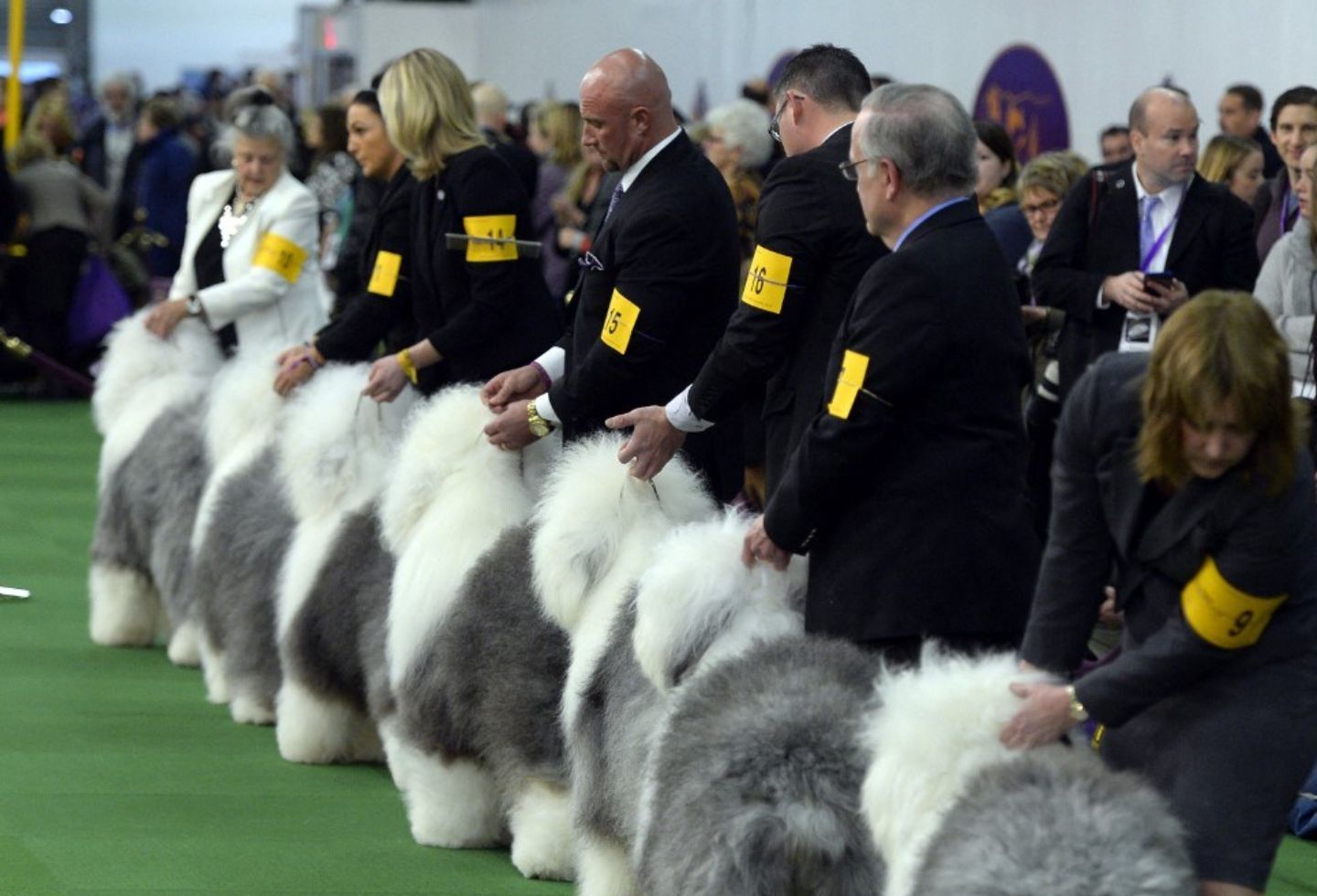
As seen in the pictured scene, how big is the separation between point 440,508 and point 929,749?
1.84m

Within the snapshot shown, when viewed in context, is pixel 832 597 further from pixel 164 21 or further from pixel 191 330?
pixel 164 21

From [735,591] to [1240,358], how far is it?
3.31 ft

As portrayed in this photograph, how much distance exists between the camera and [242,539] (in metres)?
5.14

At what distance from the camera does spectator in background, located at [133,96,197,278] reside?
1249cm

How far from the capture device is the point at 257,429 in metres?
5.38

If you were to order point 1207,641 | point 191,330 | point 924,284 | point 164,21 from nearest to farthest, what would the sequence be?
1. point 1207,641
2. point 924,284
3. point 191,330
4. point 164,21

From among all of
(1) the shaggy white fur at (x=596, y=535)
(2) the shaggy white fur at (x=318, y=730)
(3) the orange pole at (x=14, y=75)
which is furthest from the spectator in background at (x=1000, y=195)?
(3) the orange pole at (x=14, y=75)

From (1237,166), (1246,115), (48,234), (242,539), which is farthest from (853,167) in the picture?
(48,234)

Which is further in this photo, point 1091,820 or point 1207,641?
point 1207,641

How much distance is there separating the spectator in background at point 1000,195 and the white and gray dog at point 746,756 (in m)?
3.46

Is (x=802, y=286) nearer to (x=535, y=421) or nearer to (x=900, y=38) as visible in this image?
(x=535, y=421)

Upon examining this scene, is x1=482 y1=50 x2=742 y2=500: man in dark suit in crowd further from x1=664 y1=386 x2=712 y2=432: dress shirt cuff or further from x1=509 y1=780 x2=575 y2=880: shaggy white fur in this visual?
x1=509 y1=780 x2=575 y2=880: shaggy white fur

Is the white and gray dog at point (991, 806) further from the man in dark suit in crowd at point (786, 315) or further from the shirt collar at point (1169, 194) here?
the shirt collar at point (1169, 194)

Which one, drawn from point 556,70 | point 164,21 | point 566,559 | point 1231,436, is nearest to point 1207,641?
point 1231,436
